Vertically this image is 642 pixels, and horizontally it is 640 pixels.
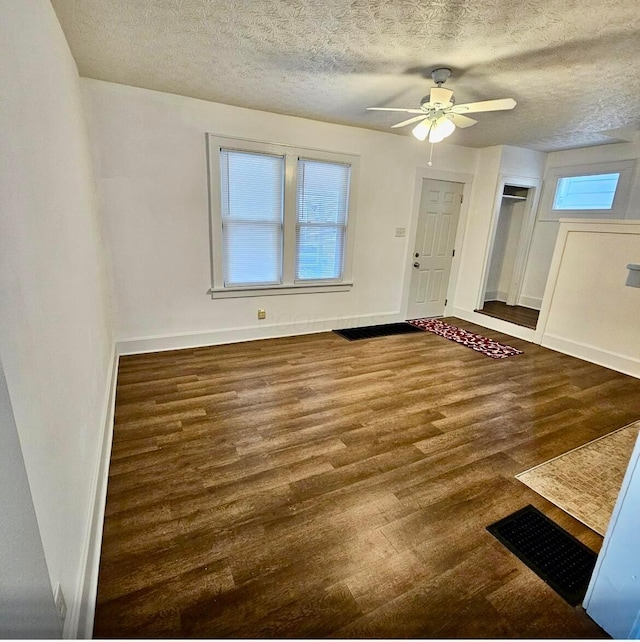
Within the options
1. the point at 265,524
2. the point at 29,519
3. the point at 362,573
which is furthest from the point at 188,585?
the point at 29,519

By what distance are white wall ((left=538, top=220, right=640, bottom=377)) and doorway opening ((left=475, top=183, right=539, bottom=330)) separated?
983mm

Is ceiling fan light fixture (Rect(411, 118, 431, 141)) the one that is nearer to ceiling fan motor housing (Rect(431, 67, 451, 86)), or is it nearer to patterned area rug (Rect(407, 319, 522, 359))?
ceiling fan motor housing (Rect(431, 67, 451, 86))

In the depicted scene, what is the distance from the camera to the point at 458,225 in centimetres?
531

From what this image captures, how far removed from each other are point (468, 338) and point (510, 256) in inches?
98.3

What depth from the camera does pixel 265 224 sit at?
3.92m

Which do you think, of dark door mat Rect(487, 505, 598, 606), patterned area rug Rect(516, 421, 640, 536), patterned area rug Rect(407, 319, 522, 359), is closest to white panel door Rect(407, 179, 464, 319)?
patterned area rug Rect(407, 319, 522, 359)

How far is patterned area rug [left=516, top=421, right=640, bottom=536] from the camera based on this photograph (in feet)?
6.20

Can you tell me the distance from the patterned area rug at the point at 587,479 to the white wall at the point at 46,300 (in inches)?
91.1

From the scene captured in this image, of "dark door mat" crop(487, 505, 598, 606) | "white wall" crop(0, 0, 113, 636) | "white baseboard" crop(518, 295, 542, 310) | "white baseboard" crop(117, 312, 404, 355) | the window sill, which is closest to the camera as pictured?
"white wall" crop(0, 0, 113, 636)

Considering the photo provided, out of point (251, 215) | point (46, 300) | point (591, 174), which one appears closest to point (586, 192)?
point (591, 174)

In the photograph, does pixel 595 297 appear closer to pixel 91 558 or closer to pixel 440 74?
pixel 440 74

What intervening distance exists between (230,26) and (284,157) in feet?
5.91

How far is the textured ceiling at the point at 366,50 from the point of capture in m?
1.85

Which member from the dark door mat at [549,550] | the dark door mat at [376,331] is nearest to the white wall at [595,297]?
the dark door mat at [376,331]
